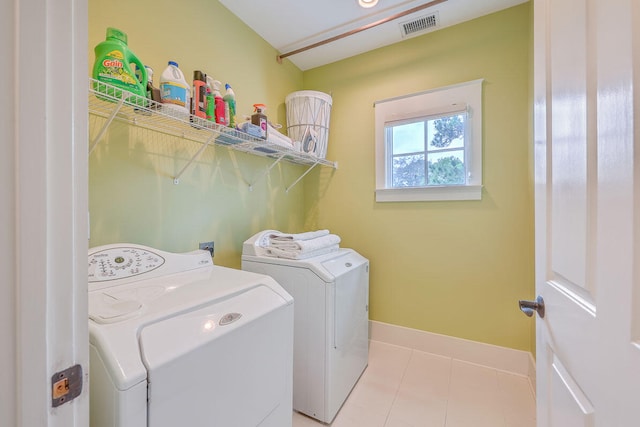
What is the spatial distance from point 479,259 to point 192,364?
193cm

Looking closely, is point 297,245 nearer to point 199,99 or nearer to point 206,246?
point 206,246

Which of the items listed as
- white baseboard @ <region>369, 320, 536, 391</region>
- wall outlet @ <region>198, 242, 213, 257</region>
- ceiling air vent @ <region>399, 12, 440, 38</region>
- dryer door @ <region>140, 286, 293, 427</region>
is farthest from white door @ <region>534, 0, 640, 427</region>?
wall outlet @ <region>198, 242, 213, 257</region>

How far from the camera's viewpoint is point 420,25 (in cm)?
194

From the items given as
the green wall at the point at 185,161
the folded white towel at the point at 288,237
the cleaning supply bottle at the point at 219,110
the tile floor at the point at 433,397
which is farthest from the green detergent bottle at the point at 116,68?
the tile floor at the point at 433,397

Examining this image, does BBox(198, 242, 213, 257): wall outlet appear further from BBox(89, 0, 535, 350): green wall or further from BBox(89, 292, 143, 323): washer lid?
BBox(89, 292, 143, 323): washer lid

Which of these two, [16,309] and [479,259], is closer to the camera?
[16,309]

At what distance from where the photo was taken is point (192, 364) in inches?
27.6

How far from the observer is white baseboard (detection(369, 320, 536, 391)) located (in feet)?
5.86

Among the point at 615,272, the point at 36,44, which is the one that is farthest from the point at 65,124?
the point at 615,272

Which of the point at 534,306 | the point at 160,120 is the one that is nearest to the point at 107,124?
the point at 160,120

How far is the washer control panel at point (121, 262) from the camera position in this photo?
1.01 m

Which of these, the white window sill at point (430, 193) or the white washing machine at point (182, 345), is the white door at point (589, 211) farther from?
the white window sill at point (430, 193)

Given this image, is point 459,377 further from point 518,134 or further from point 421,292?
point 518,134

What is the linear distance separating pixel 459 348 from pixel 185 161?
2.31 meters
